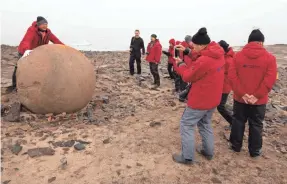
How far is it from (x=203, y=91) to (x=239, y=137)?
4.59 feet

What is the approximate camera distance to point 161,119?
6.15 meters

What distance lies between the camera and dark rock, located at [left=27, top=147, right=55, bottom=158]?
14.6 feet

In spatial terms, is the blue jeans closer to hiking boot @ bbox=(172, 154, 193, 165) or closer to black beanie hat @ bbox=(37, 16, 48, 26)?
hiking boot @ bbox=(172, 154, 193, 165)

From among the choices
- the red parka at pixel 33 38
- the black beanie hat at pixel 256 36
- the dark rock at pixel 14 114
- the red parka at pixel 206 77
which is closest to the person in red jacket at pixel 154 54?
the red parka at pixel 33 38

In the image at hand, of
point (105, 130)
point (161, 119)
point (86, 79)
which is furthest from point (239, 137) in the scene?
point (86, 79)

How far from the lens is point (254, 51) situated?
14.1 feet

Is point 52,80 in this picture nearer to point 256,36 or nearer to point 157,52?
point 256,36

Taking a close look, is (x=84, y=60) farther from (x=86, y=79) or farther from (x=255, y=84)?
(x=255, y=84)

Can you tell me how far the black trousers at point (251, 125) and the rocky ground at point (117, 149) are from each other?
186 mm

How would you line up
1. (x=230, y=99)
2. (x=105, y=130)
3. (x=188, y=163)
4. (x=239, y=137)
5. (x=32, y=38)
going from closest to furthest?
1. (x=188, y=163)
2. (x=239, y=137)
3. (x=105, y=130)
4. (x=32, y=38)
5. (x=230, y=99)

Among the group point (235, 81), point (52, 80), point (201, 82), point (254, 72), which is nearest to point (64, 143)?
point (52, 80)

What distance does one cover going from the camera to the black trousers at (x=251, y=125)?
456 centimetres

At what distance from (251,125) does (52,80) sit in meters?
3.70

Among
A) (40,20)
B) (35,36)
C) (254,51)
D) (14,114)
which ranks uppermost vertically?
(40,20)
